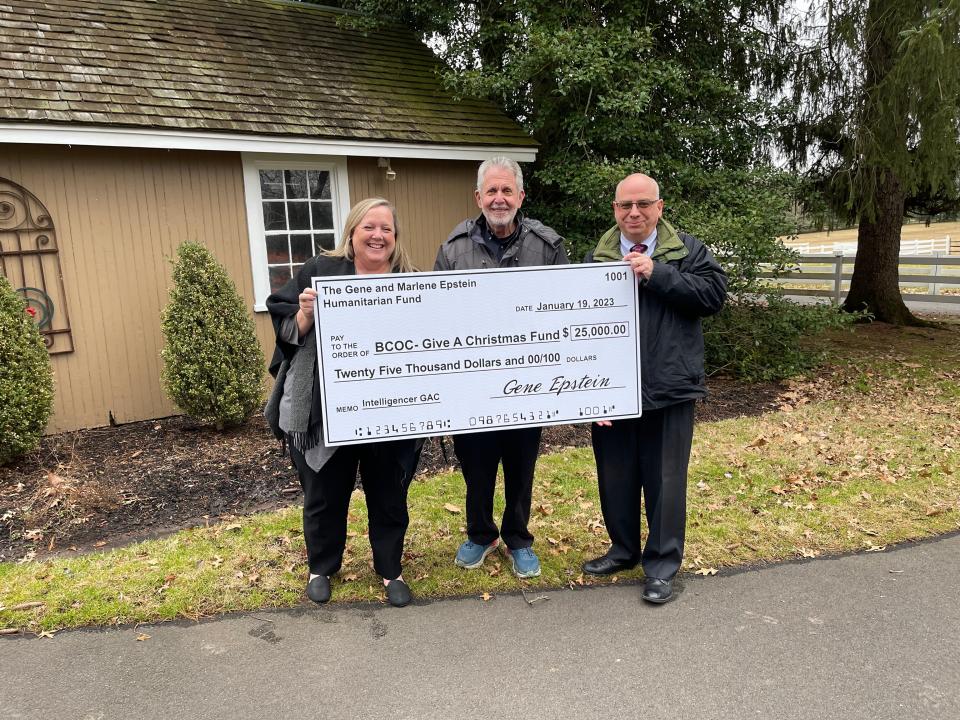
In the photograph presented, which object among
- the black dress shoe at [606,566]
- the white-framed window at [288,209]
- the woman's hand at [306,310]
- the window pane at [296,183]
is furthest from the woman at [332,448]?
the window pane at [296,183]

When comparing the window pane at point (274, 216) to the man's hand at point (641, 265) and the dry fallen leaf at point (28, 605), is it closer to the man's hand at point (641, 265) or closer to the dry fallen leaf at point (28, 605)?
the dry fallen leaf at point (28, 605)

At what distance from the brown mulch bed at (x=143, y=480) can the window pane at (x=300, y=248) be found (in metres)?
2.20

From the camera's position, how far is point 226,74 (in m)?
8.34

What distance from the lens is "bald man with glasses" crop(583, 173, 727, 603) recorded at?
351cm

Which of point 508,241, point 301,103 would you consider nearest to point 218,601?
point 508,241

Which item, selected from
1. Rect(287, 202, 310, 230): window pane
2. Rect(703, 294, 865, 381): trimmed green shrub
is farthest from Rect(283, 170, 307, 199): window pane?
Rect(703, 294, 865, 381): trimmed green shrub

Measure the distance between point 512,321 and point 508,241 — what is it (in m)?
0.44

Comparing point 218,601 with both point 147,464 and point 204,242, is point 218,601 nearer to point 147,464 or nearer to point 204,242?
point 147,464

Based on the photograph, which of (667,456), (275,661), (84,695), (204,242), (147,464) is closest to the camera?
(84,695)

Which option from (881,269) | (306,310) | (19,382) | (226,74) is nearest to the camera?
(306,310)

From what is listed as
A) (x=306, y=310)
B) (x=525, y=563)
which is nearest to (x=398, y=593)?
(x=525, y=563)

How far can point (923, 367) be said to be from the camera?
9.94 m

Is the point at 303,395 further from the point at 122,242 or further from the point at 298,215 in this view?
the point at 298,215

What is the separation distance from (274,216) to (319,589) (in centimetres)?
581
